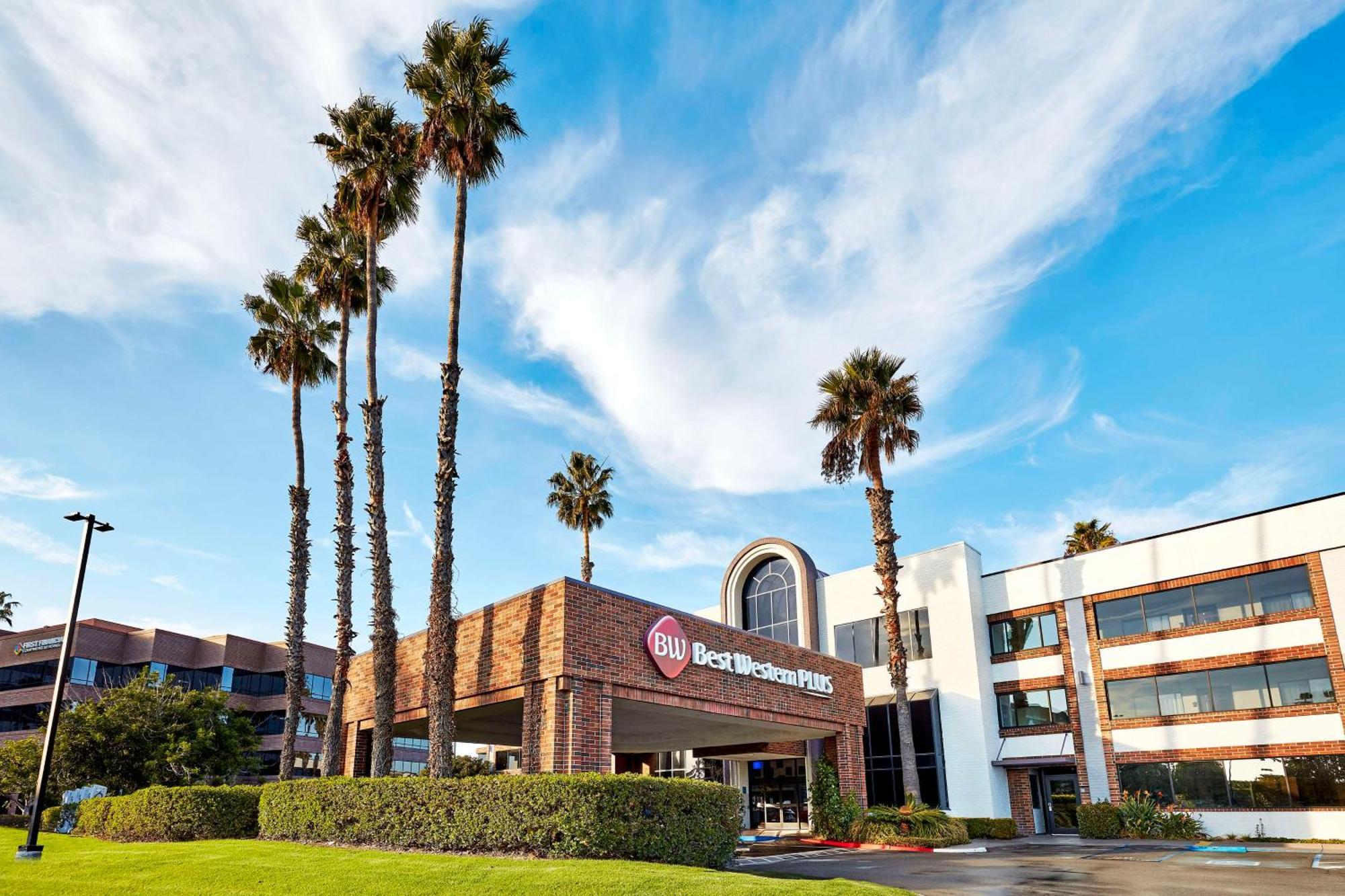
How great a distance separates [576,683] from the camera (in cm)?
1681

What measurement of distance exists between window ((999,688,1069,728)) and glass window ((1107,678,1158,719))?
1.58 meters

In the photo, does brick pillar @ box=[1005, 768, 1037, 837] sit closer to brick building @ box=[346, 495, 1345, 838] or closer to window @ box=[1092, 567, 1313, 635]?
brick building @ box=[346, 495, 1345, 838]

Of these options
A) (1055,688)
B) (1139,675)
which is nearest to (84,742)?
(1055,688)

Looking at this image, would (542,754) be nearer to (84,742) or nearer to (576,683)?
(576,683)

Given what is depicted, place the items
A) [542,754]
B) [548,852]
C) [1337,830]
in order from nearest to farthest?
[548,852] < [542,754] < [1337,830]

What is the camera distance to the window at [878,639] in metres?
34.1

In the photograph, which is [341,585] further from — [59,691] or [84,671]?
[84,671]

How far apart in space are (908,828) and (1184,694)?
10821 millimetres

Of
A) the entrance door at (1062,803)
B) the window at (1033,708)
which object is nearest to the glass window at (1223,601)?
the window at (1033,708)

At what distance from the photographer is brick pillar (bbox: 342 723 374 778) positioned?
24969 millimetres

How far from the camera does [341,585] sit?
23562 millimetres

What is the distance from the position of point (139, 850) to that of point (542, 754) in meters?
7.48

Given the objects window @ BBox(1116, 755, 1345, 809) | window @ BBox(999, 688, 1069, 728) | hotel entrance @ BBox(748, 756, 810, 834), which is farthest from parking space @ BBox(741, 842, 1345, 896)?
hotel entrance @ BBox(748, 756, 810, 834)

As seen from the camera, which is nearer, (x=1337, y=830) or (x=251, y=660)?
(x=1337, y=830)
